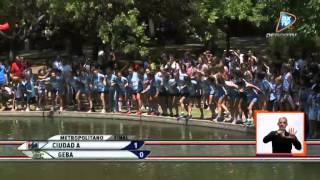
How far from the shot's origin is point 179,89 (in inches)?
742

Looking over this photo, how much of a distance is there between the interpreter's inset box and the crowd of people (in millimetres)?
5706

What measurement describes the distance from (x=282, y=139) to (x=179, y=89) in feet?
30.8

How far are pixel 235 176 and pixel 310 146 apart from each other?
2.57 m

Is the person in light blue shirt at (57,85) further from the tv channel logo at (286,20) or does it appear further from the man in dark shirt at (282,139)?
the man in dark shirt at (282,139)

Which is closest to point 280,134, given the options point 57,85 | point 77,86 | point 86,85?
point 86,85

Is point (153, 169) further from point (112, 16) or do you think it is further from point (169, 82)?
point (112, 16)

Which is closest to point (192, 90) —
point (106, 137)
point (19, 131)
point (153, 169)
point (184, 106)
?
point (184, 106)

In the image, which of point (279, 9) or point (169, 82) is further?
point (169, 82)

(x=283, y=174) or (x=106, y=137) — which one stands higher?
(x=106, y=137)

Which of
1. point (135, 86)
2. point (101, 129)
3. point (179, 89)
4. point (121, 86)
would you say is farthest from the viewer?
point (121, 86)

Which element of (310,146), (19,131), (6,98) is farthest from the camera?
(6,98)

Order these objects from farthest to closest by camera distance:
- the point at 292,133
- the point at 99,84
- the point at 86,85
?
the point at 86,85 < the point at 99,84 < the point at 292,133

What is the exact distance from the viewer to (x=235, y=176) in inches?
469
